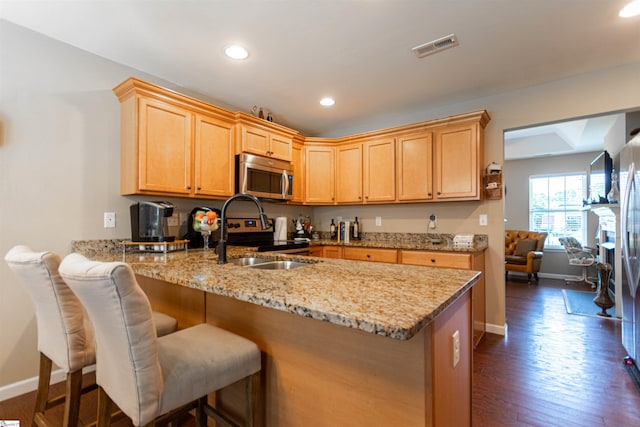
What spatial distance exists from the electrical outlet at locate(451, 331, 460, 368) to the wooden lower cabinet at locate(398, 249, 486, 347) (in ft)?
5.79

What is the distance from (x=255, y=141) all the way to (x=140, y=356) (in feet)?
8.68

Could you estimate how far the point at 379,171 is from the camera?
3.71m

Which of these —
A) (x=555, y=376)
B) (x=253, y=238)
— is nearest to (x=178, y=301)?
(x=253, y=238)

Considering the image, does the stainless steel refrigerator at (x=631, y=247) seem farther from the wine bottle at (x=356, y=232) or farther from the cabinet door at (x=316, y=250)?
the cabinet door at (x=316, y=250)

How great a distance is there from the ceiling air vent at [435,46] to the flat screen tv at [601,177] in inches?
116

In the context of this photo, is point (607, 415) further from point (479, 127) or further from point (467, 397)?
point (479, 127)

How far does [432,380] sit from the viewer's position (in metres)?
0.92

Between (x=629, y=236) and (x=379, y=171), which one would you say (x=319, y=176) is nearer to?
(x=379, y=171)

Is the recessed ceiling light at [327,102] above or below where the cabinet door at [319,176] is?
above

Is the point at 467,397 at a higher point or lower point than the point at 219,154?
lower

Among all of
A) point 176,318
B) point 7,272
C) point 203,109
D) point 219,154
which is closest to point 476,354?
point 176,318

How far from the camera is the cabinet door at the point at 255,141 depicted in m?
3.15

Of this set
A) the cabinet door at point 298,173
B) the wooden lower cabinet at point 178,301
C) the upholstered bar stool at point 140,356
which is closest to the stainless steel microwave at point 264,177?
the cabinet door at point 298,173

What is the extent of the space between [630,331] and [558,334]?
0.83m
